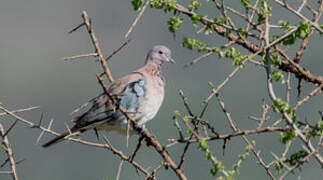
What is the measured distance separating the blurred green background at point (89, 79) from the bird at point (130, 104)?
42.3 m

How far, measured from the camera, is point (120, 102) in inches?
303

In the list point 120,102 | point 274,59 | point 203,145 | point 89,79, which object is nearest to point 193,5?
point 274,59

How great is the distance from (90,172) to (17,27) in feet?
105

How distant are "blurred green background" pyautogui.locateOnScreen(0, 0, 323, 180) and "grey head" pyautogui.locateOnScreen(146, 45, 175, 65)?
41821mm

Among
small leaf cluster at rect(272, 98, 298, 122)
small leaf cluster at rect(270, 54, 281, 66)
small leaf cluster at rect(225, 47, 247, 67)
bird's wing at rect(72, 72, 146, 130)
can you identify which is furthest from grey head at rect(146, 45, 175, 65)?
small leaf cluster at rect(272, 98, 298, 122)

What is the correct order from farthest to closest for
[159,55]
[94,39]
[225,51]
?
[159,55] → [225,51] → [94,39]

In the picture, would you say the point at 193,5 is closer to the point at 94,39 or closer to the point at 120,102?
the point at 94,39

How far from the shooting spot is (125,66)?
271ft

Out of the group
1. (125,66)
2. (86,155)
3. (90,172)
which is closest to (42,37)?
(125,66)

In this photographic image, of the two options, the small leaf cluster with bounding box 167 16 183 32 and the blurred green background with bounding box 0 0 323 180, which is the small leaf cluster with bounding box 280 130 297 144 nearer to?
the small leaf cluster with bounding box 167 16 183 32

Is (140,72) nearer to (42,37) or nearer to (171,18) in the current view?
(171,18)

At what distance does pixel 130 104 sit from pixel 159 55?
2.71 feet

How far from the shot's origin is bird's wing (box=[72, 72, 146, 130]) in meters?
7.83

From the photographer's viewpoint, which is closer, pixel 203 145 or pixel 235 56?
pixel 203 145
